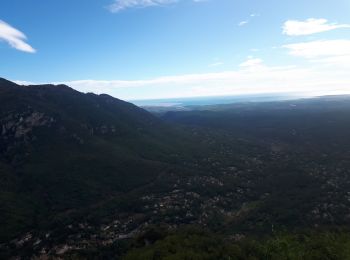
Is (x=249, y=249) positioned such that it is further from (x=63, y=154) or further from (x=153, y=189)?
(x=63, y=154)

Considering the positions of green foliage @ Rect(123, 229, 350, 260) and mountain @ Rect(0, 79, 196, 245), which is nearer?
green foliage @ Rect(123, 229, 350, 260)

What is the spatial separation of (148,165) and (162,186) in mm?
19074

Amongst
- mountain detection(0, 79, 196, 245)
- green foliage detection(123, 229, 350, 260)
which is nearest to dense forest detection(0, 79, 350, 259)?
green foliage detection(123, 229, 350, 260)

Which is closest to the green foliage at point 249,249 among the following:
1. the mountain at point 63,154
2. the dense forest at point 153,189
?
the dense forest at point 153,189

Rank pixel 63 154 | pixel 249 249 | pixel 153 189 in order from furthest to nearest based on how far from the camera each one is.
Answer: pixel 63 154 < pixel 153 189 < pixel 249 249

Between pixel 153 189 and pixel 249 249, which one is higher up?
pixel 249 249

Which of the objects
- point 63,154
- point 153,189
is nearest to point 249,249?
point 153,189

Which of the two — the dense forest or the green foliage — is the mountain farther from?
the green foliage

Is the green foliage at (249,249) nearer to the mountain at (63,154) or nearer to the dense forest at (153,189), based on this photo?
the dense forest at (153,189)

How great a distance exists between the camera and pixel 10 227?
7469 centimetres

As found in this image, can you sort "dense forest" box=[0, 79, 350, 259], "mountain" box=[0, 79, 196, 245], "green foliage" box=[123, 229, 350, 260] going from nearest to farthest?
"green foliage" box=[123, 229, 350, 260]
"dense forest" box=[0, 79, 350, 259]
"mountain" box=[0, 79, 196, 245]

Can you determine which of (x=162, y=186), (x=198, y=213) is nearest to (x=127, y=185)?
(x=162, y=186)

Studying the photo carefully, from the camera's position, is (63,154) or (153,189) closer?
(153,189)

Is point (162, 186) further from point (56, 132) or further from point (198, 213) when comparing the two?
point (56, 132)
